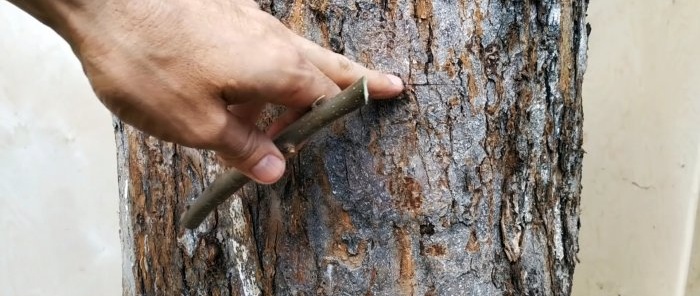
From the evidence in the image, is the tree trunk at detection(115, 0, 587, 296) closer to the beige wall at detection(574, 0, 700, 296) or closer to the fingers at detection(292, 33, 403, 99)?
the fingers at detection(292, 33, 403, 99)

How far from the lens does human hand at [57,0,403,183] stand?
62 centimetres

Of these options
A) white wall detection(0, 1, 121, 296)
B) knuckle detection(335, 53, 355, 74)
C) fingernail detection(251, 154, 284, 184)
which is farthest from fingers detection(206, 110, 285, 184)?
white wall detection(0, 1, 121, 296)

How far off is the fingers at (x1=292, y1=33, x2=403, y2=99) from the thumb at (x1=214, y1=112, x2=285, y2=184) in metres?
0.10

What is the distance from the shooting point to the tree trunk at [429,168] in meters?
0.76

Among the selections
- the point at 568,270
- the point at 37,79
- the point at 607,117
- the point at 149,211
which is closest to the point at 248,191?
the point at 149,211

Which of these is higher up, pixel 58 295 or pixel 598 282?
pixel 598 282

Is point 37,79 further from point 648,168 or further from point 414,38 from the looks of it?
point 648,168

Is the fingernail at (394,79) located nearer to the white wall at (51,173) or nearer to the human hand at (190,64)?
the human hand at (190,64)

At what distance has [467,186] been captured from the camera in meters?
0.79

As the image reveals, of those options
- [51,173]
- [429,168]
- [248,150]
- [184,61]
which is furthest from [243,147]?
[51,173]

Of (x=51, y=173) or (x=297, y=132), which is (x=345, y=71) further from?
(x=51, y=173)

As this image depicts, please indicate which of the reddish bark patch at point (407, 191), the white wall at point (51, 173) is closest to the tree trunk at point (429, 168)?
the reddish bark patch at point (407, 191)

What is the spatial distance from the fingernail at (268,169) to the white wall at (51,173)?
1363 mm

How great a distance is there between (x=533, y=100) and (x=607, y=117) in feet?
3.31
